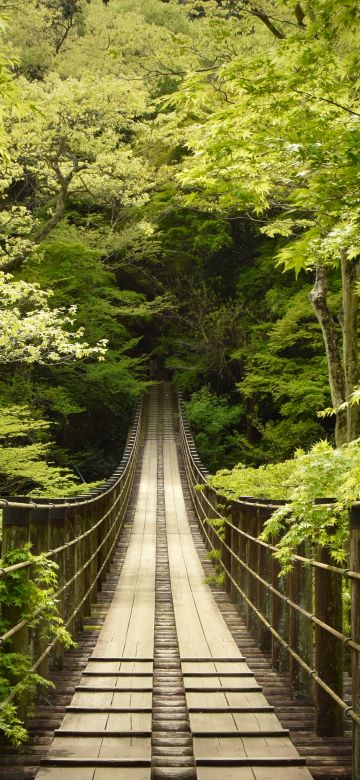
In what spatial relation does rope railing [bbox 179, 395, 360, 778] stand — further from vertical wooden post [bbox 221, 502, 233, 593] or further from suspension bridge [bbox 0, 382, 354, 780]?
vertical wooden post [bbox 221, 502, 233, 593]

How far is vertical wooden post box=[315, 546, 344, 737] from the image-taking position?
338 cm

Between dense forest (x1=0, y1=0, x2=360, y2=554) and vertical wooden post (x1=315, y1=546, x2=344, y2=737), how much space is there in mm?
502

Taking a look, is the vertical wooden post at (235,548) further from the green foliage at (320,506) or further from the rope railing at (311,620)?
the green foliage at (320,506)

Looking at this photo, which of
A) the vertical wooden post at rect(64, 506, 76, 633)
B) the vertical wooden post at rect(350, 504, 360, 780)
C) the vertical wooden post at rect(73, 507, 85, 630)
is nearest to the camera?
the vertical wooden post at rect(350, 504, 360, 780)

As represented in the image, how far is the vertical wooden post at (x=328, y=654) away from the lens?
338cm

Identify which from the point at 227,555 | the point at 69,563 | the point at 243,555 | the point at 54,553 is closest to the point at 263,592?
the point at 243,555

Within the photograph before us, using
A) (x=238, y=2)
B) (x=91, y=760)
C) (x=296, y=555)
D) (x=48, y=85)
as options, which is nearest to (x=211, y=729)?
(x=91, y=760)

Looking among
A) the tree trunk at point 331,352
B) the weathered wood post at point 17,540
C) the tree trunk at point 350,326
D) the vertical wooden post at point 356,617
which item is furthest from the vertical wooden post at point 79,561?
the tree trunk at point 331,352

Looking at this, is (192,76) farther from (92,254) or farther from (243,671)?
(92,254)

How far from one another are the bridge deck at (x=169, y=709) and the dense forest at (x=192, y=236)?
4.13 feet

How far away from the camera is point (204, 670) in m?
4.58

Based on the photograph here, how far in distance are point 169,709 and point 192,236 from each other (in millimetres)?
26828

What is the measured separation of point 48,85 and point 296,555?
14463 millimetres

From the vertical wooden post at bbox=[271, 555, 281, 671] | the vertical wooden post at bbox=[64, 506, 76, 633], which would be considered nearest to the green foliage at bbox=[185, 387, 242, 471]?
the vertical wooden post at bbox=[64, 506, 76, 633]
